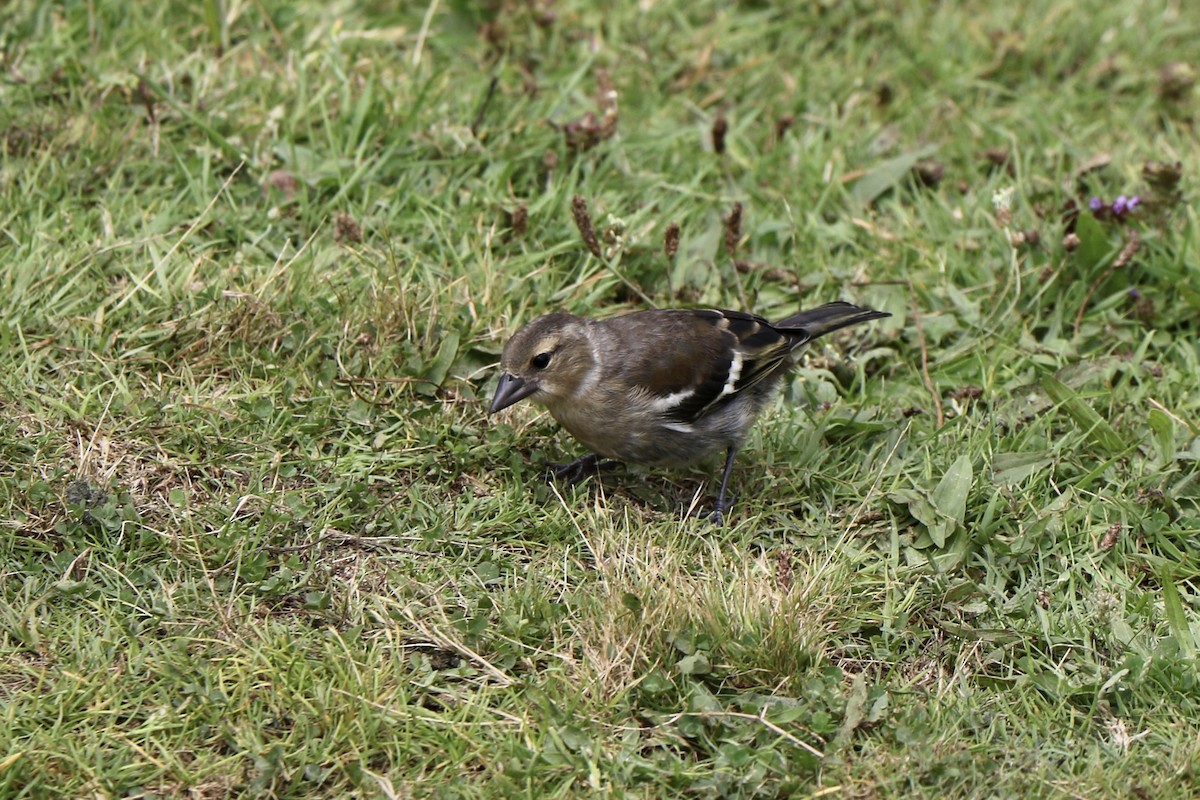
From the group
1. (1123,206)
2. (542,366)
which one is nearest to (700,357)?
(542,366)

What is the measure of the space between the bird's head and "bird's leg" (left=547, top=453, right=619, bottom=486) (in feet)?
0.91

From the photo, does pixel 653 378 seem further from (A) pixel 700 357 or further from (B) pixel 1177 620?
(B) pixel 1177 620

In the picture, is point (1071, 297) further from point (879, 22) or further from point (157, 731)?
point (157, 731)

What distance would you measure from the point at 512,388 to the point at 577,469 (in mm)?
479

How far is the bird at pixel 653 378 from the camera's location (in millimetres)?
5211

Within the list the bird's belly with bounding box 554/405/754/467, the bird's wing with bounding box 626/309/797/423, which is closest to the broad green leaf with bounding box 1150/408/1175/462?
the bird's wing with bounding box 626/309/797/423

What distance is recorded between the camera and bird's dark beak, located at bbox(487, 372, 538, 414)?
516cm

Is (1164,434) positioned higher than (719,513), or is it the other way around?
(1164,434)

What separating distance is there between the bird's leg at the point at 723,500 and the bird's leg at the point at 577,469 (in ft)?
1.66

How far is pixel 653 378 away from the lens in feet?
17.7

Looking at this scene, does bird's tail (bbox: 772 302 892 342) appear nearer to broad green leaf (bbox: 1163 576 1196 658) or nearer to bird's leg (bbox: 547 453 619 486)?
bird's leg (bbox: 547 453 619 486)

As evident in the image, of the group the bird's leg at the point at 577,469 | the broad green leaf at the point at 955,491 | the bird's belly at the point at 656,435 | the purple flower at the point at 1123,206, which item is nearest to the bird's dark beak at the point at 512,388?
the bird's belly at the point at 656,435

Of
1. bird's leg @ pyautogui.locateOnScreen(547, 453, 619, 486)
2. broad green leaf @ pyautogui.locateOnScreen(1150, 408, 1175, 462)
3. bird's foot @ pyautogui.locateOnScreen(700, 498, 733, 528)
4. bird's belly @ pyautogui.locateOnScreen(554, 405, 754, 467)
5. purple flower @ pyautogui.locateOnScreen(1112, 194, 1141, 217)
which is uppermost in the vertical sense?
purple flower @ pyautogui.locateOnScreen(1112, 194, 1141, 217)

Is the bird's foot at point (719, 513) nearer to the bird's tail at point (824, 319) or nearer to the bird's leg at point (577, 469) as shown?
the bird's leg at point (577, 469)
